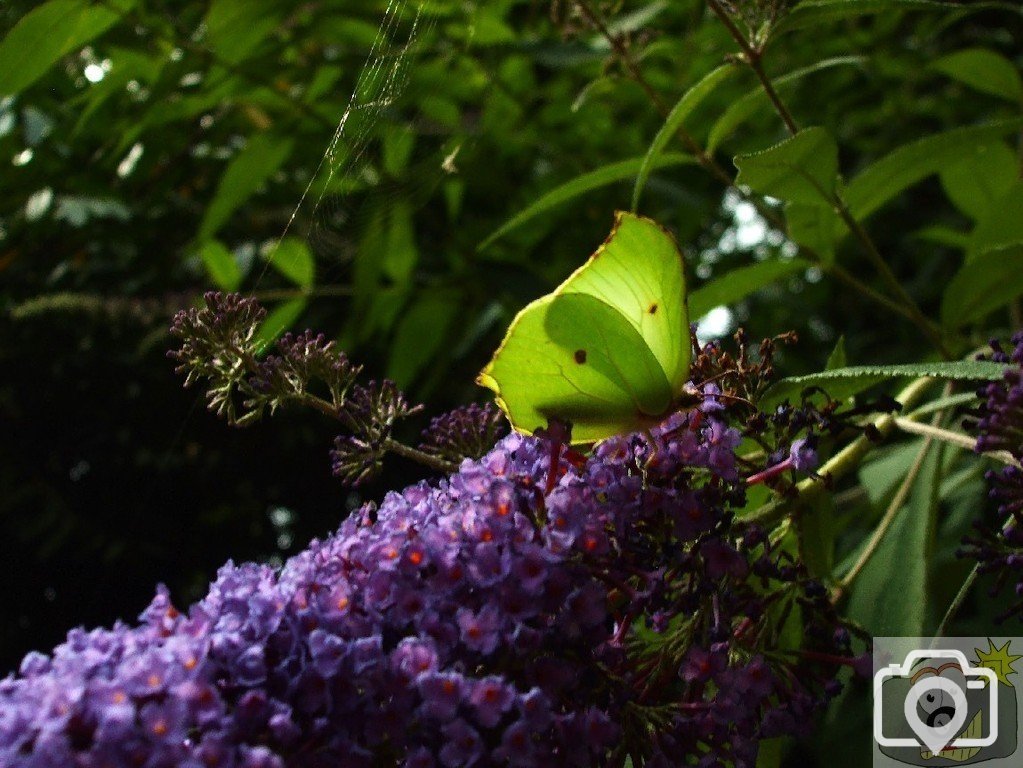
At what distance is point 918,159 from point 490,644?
1079 mm

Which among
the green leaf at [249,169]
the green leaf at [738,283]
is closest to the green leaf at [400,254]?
the green leaf at [249,169]

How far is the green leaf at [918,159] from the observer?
158 cm

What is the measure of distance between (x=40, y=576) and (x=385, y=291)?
1.14 meters

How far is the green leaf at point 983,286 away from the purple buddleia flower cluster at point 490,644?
623mm

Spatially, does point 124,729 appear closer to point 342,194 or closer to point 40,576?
point 342,194

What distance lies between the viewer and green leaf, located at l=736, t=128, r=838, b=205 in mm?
1349

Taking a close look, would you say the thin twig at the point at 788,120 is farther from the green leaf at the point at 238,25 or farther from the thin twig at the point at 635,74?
the green leaf at the point at 238,25

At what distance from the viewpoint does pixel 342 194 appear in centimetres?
179

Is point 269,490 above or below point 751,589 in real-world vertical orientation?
above

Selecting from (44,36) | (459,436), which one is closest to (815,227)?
(459,436)

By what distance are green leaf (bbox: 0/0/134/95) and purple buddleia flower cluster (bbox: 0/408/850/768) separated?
41.7 inches

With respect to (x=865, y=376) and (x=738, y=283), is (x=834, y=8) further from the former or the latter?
(x=865, y=376)

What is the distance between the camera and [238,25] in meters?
2.08

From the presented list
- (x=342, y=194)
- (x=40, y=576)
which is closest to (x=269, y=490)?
(x=40, y=576)
